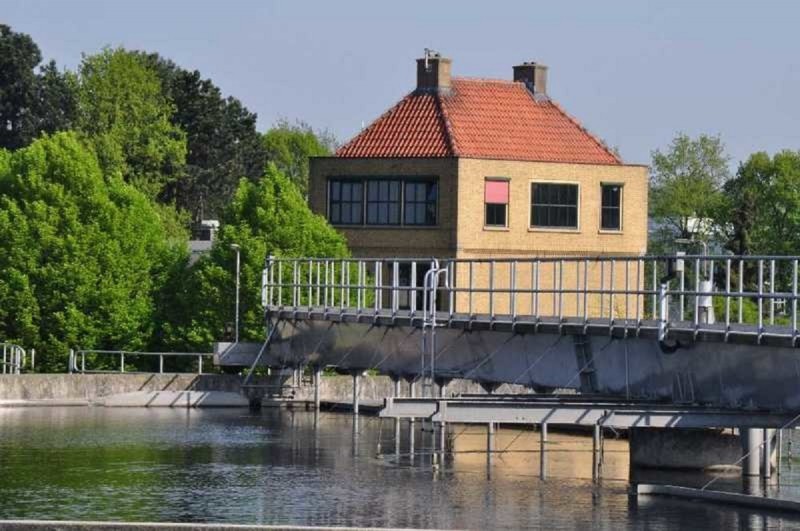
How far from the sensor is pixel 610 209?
323 ft

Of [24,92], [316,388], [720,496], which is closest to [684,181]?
[24,92]

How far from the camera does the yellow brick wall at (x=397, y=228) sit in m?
95.1

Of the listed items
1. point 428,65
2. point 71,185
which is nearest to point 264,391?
point 71,185

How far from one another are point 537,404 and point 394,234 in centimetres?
4288

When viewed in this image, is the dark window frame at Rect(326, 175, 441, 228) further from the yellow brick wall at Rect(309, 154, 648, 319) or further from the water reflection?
the water reflection

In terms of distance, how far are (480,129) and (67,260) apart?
19628 millimetres

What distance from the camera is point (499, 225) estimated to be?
9600 cm

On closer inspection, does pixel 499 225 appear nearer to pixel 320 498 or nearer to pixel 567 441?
pixel 567 441

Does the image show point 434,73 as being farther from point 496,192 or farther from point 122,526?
point 122,526

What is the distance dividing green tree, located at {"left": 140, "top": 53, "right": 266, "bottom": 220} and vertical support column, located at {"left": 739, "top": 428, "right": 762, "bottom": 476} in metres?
99.1

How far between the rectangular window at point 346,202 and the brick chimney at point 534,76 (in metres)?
10.9

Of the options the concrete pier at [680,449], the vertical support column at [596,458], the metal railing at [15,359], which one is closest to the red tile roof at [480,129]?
the metal railing at [15,359]

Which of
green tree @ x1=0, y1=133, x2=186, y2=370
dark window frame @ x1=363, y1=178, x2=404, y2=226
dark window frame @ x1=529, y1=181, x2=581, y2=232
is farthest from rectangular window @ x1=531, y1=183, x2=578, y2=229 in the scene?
green tree @ x1=0, y1=133, x2=186, y2=370

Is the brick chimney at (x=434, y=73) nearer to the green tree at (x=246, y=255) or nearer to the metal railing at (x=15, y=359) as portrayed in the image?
the green tree at (x=246, y=255)
